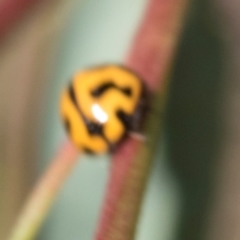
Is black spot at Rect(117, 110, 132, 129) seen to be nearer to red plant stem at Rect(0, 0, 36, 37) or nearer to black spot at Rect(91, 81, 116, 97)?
black spot at Rect(91, 81, 116, 97)

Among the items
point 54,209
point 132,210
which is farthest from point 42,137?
point 132,210

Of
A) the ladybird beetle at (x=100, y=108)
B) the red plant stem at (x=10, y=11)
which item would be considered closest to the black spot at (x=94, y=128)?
the ladybird beetle at (x=100, y=108)

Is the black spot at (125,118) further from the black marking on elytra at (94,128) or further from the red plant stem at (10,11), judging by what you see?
the red plant stem at (10,11)

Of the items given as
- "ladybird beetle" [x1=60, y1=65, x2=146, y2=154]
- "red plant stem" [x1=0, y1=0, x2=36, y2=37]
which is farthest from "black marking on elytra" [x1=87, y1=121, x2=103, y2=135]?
"red plant stem" [x1=0, y1=0, x2=36, y2=37]

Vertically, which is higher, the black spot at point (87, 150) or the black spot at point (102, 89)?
the black spot at point (102, 89)

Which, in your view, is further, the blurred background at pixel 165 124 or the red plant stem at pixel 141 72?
the blurred background at pixel 165 124

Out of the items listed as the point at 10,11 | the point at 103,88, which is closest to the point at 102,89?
the point at 103,88

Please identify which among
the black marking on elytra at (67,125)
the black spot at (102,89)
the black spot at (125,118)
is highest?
the black spot at (102,89)

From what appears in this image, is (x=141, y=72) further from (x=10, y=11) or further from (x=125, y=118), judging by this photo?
(x=10, y=11)
